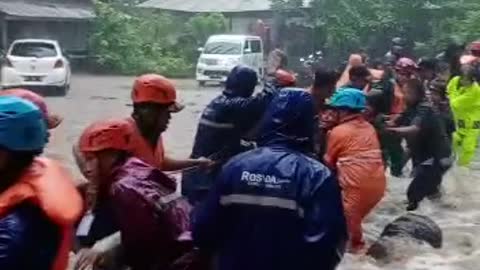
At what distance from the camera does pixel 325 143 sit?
23.6 ft

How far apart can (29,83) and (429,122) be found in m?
16.8

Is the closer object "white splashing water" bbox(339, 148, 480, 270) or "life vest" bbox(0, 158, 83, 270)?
"life vest" bbox(0, 158, 83, 270)

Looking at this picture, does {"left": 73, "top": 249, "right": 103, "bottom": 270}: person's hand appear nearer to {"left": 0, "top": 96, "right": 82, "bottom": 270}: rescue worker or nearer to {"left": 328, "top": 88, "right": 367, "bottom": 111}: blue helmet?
{"left": 0, "top": 96, "right": 82, "bottom": 270}: rescue worker

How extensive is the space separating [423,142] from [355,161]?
2676 mm

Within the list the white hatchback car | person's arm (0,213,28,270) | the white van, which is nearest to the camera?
person's arm (0,213,28,270)

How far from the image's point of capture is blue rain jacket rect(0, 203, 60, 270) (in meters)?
2.53

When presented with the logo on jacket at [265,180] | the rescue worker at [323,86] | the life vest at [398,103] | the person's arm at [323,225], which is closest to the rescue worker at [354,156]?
the rescue worker at [323,86]

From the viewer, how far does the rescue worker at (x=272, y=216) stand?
3.58 m

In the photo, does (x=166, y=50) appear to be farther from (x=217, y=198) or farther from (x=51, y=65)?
(x=217, y=198)

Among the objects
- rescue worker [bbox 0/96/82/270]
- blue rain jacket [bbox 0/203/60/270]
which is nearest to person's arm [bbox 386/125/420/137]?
rescue worker [bbox 0/96/82/270]

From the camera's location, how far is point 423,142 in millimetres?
9320

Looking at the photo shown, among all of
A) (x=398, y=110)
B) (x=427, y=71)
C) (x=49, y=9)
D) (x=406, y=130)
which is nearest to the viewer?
(x=406, y=130)

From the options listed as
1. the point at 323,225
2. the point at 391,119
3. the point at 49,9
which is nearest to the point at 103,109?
the point at 391,119

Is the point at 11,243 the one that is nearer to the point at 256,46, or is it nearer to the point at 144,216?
the point at 144,216
